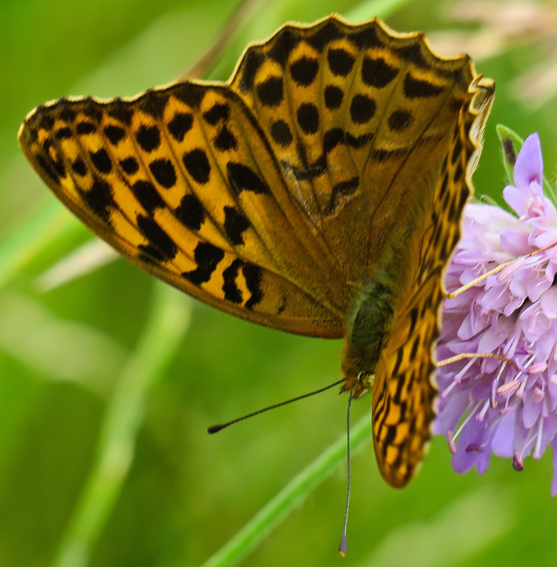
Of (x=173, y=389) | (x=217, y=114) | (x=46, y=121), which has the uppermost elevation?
(x=46, y=121)

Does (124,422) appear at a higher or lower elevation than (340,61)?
lower

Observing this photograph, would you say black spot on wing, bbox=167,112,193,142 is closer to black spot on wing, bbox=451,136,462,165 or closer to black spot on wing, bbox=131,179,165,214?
black spot on wing, bbox=131,179,165,214

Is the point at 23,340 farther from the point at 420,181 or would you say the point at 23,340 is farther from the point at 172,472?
the point at 420,181

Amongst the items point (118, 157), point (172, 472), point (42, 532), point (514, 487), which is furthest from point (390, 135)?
point (42, 532)

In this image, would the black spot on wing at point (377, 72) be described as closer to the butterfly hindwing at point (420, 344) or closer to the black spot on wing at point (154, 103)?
the butterfly hindwing at point (420, 344)

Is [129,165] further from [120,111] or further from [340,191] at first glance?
[340,191]

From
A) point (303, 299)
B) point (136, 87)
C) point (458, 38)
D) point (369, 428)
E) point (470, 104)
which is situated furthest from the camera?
point (136, 87)

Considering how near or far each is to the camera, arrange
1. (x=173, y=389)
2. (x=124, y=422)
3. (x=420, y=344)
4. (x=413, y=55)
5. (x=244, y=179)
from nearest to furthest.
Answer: (x=420, y=344), (x=413, y=55), (x=244, y=179), (x=124, y=422), (x=173, y=389)

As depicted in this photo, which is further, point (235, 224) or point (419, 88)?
point (235, 224)

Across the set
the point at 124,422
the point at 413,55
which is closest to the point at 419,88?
the point at 413,55
